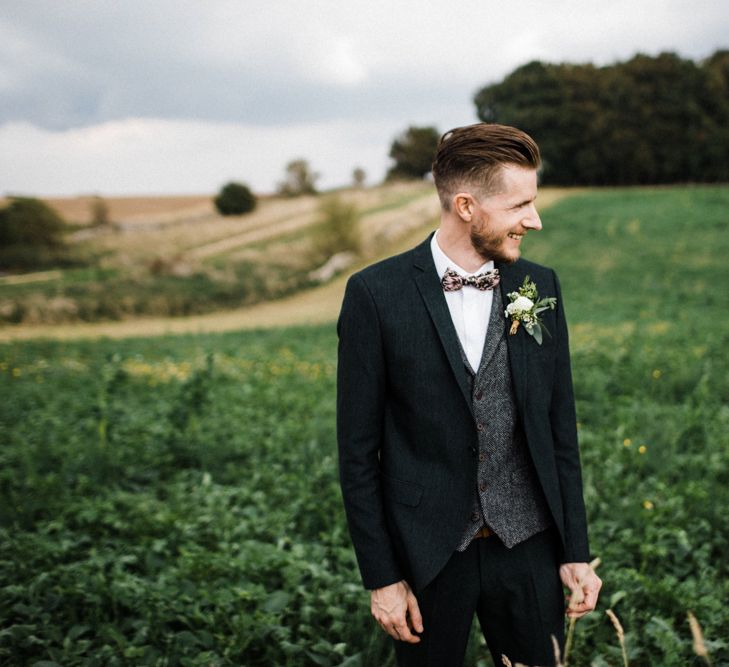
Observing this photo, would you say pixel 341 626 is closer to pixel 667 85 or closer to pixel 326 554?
pixel 326 554

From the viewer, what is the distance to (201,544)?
3535 mm

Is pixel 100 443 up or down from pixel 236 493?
up

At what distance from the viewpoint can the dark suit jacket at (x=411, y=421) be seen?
1723 mm

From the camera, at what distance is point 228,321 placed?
818 inches

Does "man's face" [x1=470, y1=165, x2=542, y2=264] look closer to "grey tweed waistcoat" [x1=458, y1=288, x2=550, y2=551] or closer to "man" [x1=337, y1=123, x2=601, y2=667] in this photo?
"man" [x1=337, y1=123, x2=601, y2=667]

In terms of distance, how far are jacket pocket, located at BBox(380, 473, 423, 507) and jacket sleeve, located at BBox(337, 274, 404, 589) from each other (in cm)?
4

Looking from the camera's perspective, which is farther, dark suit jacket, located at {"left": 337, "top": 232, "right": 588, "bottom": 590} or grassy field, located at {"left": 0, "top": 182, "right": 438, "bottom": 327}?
grassy field, located at {"left": 0, "top": 182, "right": 438, "bottom": 327}

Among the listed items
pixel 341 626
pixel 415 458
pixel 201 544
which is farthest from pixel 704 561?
pixel 201 544

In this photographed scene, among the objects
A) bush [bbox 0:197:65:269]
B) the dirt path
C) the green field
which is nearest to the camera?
the green field

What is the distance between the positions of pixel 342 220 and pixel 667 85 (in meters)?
26.6

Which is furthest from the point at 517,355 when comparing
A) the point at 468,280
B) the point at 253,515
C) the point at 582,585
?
the point at 253,515

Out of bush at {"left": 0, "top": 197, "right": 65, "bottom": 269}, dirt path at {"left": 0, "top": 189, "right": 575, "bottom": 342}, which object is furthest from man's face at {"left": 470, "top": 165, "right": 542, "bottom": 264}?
bush at {"left": 0, "top": 197, "right": 65, "bottom": 269}

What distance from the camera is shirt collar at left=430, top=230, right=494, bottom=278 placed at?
70.8 inches

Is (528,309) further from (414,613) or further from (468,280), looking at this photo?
(414,613)
